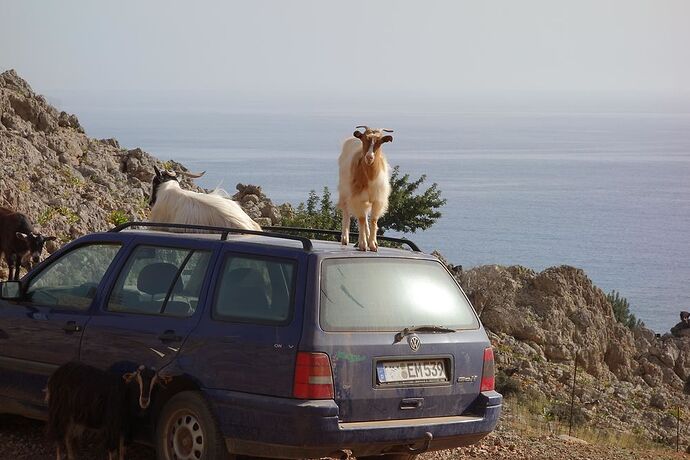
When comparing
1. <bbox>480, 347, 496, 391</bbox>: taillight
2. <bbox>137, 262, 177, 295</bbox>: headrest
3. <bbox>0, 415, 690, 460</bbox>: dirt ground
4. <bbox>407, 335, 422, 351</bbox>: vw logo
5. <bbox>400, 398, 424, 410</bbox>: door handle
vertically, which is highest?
<bbox>137, 262, 177, 295</bbox>: headrest

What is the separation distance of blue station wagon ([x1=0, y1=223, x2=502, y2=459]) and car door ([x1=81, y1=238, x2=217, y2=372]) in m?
0.01

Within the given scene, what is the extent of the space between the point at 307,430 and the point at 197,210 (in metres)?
7.65

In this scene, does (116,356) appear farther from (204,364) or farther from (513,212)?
(513,212)

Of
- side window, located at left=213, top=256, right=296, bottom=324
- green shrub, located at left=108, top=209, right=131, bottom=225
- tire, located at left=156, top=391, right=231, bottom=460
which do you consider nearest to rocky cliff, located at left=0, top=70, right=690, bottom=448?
green shrub, located at left=108, top=209, right=131, bottom=225

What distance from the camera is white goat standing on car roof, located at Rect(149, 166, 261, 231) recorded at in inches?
597

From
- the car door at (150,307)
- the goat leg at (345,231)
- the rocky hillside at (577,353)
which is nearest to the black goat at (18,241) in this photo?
the rocky hillside at (577,353)

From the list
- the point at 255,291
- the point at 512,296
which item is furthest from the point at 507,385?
the point at 255,291

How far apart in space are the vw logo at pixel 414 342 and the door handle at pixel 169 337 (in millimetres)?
1616

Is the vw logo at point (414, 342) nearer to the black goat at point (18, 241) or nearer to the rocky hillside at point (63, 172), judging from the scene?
the black goat at point (18, 241)

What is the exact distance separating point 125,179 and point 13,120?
258cm

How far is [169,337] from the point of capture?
29.4 feet

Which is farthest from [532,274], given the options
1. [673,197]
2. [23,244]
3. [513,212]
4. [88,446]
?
[673,197]

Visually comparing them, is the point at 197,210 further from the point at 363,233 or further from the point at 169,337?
the point at 169,337

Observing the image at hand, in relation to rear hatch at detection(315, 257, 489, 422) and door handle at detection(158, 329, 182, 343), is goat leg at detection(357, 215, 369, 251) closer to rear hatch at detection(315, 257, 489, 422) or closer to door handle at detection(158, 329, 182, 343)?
rear hatch at detection(315, 257, 489, 422)
